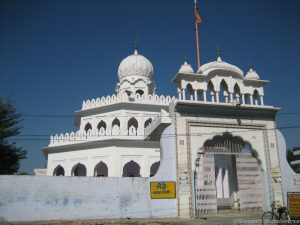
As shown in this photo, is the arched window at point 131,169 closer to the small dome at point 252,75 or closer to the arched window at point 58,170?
the arched window at point 58,170

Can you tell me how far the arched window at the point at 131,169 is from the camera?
22.9m

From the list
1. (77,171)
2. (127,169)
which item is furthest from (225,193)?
(77,171)

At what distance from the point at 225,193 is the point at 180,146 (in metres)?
9.68

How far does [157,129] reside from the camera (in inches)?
615

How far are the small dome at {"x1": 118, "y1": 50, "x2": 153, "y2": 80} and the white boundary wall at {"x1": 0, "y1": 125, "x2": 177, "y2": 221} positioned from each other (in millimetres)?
15595

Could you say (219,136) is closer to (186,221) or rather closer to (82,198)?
(186,221)

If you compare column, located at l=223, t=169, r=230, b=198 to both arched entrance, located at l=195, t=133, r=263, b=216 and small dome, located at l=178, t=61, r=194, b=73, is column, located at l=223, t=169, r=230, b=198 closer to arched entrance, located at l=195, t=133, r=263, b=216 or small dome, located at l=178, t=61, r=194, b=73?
arched entrance, located at l=195, t=133, r=263, b=216

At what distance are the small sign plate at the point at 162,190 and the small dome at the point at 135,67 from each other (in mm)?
16237

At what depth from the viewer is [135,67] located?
28562mm

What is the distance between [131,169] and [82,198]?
35.4 ft

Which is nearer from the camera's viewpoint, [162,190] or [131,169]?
[162,190]

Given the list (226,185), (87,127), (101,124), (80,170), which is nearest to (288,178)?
(226,185)

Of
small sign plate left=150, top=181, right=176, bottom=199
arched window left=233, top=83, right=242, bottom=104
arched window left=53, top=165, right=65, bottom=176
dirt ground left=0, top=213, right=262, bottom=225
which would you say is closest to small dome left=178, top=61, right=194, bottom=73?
arched window left=233, top=83, right=242, bottom=104

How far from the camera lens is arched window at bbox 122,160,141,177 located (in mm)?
22917
